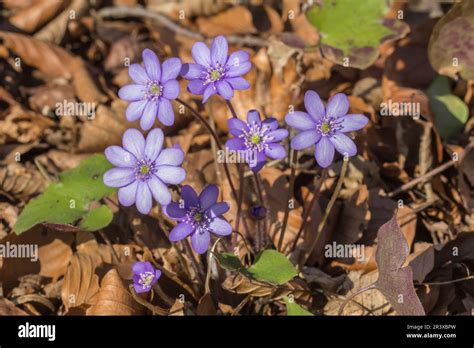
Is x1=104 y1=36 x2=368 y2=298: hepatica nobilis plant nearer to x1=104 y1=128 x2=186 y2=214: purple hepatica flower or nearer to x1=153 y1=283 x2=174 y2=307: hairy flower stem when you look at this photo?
x1=104 y1=128 x2=186 y2=214: purple hepatica flower

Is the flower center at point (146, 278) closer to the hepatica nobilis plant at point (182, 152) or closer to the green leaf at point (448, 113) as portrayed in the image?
the hepatica nobilis plant at point (182, 152)

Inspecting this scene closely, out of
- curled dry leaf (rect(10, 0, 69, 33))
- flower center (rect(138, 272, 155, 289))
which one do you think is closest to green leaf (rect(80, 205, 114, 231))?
flower center (rect(138, 272, 155, 289))

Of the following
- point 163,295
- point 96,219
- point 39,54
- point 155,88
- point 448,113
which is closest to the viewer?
point 155,88

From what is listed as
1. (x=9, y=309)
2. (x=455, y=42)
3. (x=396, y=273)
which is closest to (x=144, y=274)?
(x=9, y=309)

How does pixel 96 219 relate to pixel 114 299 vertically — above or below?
above

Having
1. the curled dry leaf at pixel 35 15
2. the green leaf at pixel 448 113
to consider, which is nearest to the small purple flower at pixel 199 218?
the green leaf at pixel 448 113

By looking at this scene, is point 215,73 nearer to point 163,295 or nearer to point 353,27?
point 163,295
